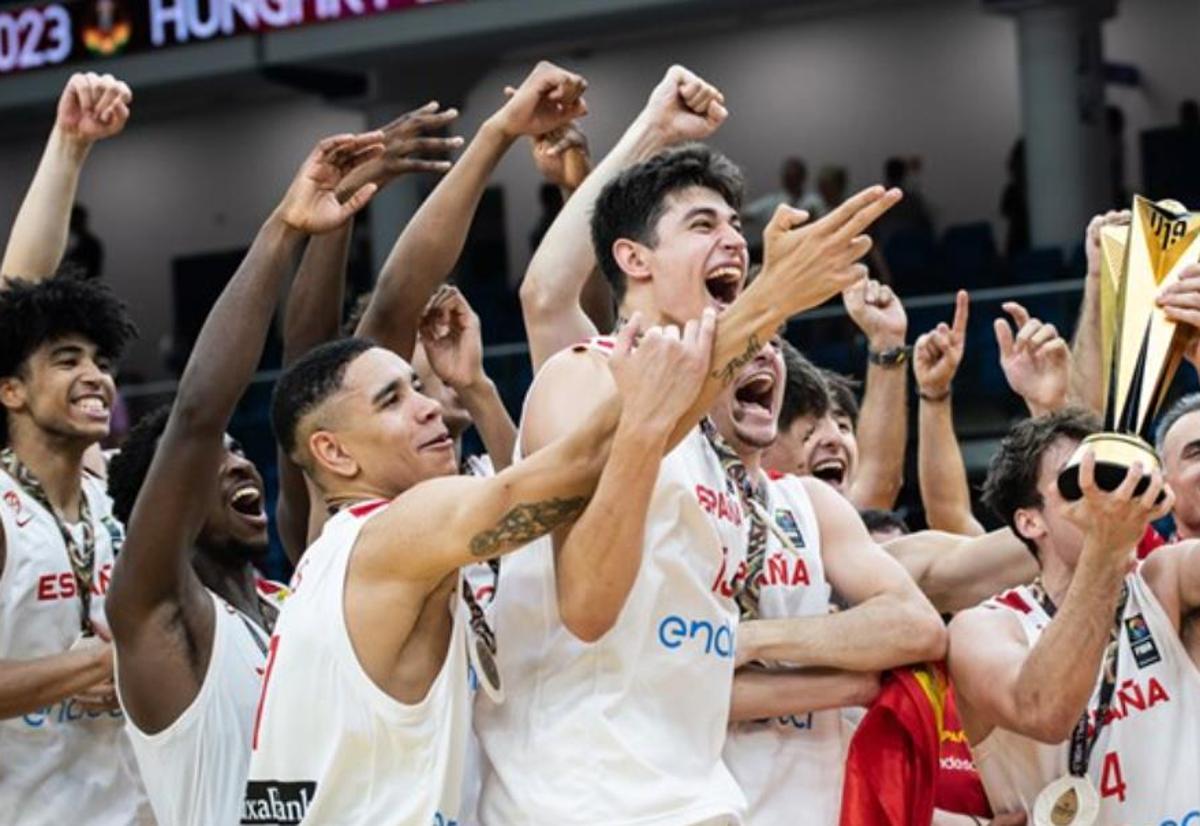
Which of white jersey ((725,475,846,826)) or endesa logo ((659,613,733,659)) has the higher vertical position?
endesa logo ((659,613,733,659))

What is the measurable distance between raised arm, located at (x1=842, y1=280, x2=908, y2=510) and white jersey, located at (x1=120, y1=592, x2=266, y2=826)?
2.27 m

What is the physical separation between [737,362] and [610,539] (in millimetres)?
403

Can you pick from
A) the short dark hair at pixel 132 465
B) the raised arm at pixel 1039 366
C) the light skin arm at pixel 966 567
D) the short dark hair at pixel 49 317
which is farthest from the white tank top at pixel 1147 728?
the short dark hair at pixel 49 317

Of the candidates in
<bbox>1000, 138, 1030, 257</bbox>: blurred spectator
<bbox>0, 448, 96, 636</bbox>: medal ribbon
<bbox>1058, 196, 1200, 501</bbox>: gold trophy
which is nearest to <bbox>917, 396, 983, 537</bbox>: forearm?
<bbox>1058, 196, 1200, 501</bbox>: gold trophy

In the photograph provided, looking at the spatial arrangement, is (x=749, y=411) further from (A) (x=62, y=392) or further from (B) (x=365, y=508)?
(A) (x=62, y=392)

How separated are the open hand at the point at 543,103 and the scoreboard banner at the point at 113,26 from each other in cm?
1128

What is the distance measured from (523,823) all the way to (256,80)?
13832 millimetres

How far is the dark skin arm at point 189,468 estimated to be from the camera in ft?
17.2

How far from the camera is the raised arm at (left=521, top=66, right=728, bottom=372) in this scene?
5.61 metres

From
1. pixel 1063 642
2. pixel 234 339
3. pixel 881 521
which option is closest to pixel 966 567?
pixel 881 521

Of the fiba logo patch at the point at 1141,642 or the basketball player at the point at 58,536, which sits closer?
the fiba logo patch at the point at 1141,642

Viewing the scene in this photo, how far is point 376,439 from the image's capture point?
5090mm

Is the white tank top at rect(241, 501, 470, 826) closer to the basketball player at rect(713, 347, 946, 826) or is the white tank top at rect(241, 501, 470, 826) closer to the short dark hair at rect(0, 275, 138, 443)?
the basketball player at rect(713, 347, 946, 826)

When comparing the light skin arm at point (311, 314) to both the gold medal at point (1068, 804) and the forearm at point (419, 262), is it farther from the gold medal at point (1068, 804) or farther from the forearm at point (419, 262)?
the gold medal at point (1068, 804)
